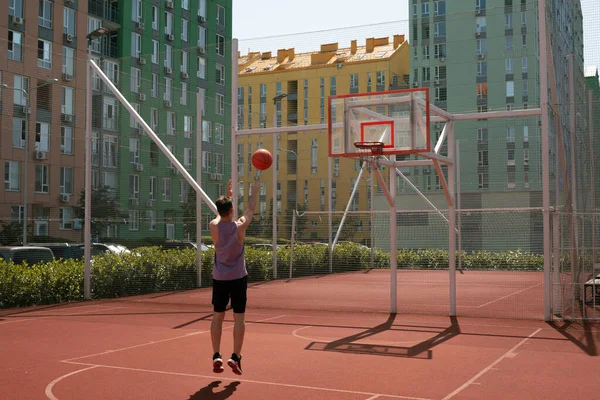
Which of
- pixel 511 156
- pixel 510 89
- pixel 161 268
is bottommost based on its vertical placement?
pixel 161 268

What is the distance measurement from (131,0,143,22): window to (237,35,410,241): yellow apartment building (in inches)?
891

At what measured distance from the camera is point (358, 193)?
26.5 meters

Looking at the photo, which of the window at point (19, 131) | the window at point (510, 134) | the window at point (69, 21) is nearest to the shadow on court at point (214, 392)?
the window at point (19, 131)

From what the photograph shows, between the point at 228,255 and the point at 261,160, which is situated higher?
the point at 261,160

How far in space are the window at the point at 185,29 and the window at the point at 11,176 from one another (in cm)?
2570

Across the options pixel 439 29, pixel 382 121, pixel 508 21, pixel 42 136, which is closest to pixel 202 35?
pixel 42 136

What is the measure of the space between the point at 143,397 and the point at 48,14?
116 feet

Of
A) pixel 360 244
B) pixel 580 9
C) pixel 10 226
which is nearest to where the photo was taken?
pixel 580 9

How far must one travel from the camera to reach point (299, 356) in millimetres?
8914

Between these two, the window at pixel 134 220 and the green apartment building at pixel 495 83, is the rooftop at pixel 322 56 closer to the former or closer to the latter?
the green apartment building at pixel 495 83

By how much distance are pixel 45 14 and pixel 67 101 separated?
22614 mm

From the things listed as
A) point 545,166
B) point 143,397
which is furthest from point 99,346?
point 545,166

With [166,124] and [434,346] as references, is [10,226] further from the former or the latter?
[434,346]

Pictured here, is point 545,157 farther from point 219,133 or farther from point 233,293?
point 219,133
